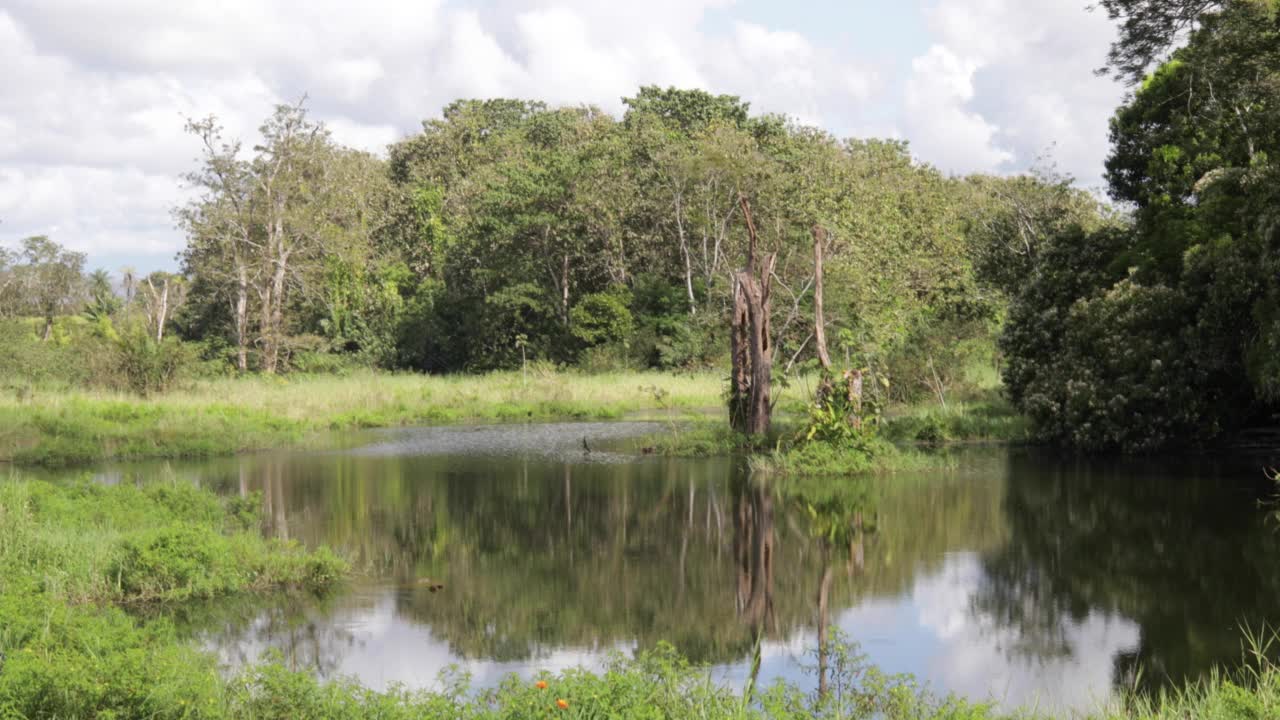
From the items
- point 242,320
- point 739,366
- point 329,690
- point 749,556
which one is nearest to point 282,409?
point 739,366

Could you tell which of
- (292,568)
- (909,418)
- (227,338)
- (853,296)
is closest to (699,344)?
(853,296)

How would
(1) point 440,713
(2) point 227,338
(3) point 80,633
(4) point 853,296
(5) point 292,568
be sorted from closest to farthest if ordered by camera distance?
(1) point 440,713 → (3) point 80,633 → (5) point 292,568 → (4) point 853,296 → (2) point 227,338

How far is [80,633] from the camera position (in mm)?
7898

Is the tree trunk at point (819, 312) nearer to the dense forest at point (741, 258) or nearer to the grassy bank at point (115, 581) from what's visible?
the dense forest at point (741, 258)

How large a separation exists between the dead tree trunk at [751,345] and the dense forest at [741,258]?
1.15 feet

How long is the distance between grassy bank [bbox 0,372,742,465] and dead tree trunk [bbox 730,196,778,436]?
12.6ft

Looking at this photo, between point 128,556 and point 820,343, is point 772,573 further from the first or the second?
point 820,343

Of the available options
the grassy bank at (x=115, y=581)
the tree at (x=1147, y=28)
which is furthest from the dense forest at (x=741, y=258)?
the grassy bank at (x=115, y=581)

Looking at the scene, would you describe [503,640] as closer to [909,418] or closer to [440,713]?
[440,713]

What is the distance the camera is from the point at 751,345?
2283 centimetres

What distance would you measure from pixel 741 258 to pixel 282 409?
21.4 metres

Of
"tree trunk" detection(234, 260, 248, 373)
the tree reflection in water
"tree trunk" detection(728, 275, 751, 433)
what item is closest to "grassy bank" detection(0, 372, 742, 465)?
the tree reflection in water

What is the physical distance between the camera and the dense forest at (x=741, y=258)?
20.6 m

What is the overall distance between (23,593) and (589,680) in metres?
5.24
